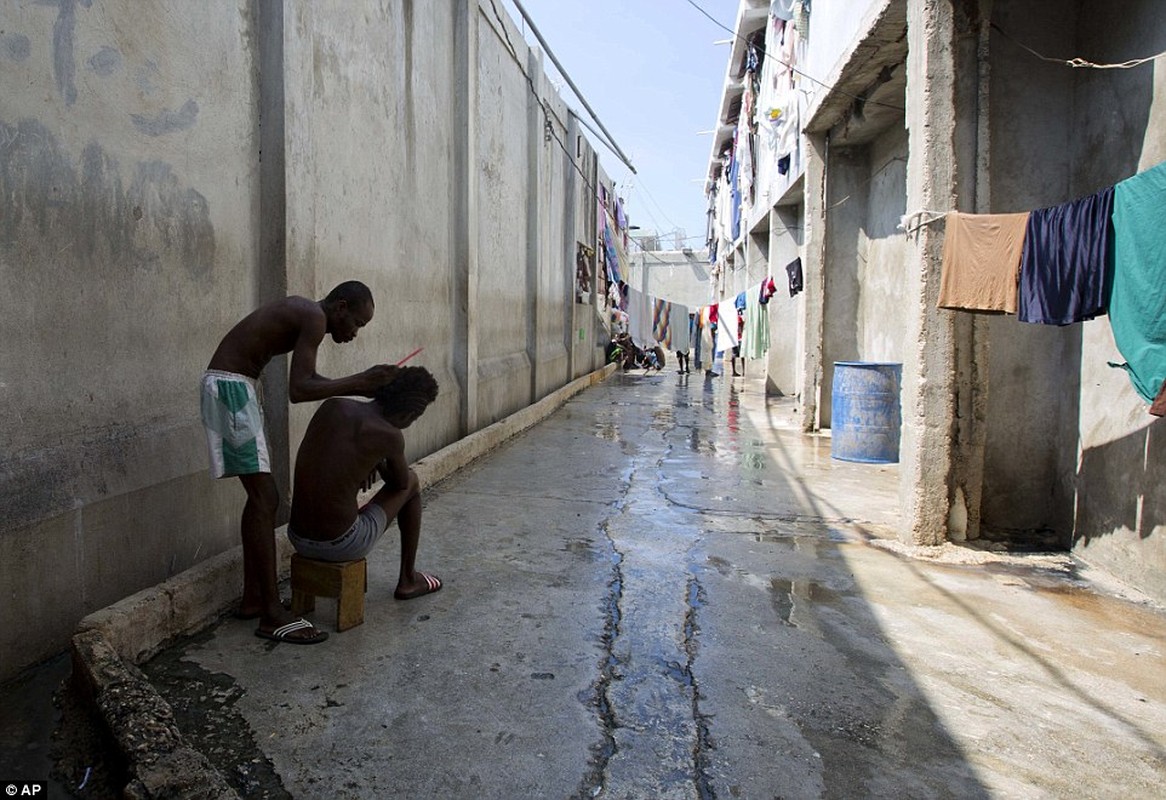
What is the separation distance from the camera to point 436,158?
22.0 ft

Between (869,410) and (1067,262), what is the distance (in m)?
3.85

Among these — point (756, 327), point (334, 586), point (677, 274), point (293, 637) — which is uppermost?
point (677, 274)

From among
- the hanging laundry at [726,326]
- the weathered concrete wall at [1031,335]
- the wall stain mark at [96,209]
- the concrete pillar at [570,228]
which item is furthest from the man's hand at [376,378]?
the hanging laundry at [726,326]

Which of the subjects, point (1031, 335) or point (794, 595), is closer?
point (794, 595)

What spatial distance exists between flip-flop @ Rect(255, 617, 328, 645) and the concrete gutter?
1.13 feet

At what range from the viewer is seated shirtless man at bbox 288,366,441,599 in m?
3.23

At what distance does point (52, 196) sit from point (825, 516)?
4988mm

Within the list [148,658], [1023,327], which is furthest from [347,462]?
[1023,327]

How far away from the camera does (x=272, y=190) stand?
13.4ft

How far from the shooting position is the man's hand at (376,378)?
3.21m

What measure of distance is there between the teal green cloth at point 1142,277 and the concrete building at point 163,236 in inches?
169

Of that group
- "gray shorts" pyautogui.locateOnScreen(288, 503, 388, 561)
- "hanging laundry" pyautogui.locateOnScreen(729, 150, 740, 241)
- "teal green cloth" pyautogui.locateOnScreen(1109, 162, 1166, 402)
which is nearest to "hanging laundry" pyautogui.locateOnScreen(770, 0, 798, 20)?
"teal green cloth" pyautogui.locateOnScreen(1109, 162, 1166, 402)

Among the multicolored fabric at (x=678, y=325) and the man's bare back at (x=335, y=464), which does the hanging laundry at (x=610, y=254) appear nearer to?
the multicolored fabric at (x=678, y=325)

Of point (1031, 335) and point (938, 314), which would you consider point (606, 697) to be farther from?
point (1031, 335)
